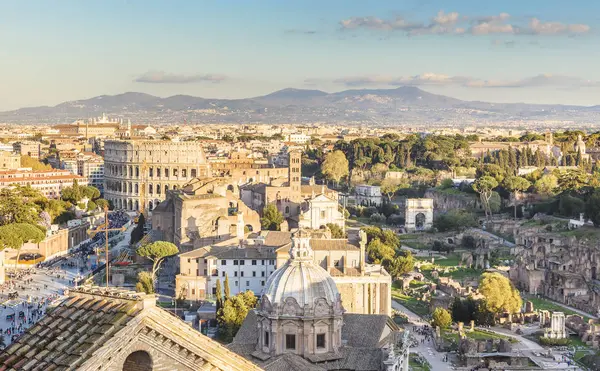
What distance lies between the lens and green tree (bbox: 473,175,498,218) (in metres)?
76.9

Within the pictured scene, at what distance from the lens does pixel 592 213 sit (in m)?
62.2

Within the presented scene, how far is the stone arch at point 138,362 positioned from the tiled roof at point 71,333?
0.98ft

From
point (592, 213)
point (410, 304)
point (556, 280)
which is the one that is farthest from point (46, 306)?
point (592, 213)

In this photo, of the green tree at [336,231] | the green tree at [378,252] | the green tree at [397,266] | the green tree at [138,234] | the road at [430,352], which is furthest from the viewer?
the green tree at [138,234]

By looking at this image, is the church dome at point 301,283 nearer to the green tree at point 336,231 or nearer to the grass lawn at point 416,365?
the grass lawn at point 416,365

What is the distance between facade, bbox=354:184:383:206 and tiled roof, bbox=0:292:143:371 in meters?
78.2

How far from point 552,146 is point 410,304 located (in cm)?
7005

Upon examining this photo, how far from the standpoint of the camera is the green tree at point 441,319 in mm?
39031

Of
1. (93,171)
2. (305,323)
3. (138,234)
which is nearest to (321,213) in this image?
(138,234)

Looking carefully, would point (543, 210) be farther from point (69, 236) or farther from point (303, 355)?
point (303, 355)

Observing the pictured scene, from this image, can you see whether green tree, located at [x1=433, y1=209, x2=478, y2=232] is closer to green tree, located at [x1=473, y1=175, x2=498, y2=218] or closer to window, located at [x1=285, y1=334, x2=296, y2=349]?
green tree, located at [x1=473, y1=175, x2=498, y2=218]

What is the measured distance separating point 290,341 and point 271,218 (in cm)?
3992

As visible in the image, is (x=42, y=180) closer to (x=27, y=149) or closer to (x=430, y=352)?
(x=27, y=149)

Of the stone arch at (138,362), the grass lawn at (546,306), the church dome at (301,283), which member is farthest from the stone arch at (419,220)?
the stone arch at (138,362)
